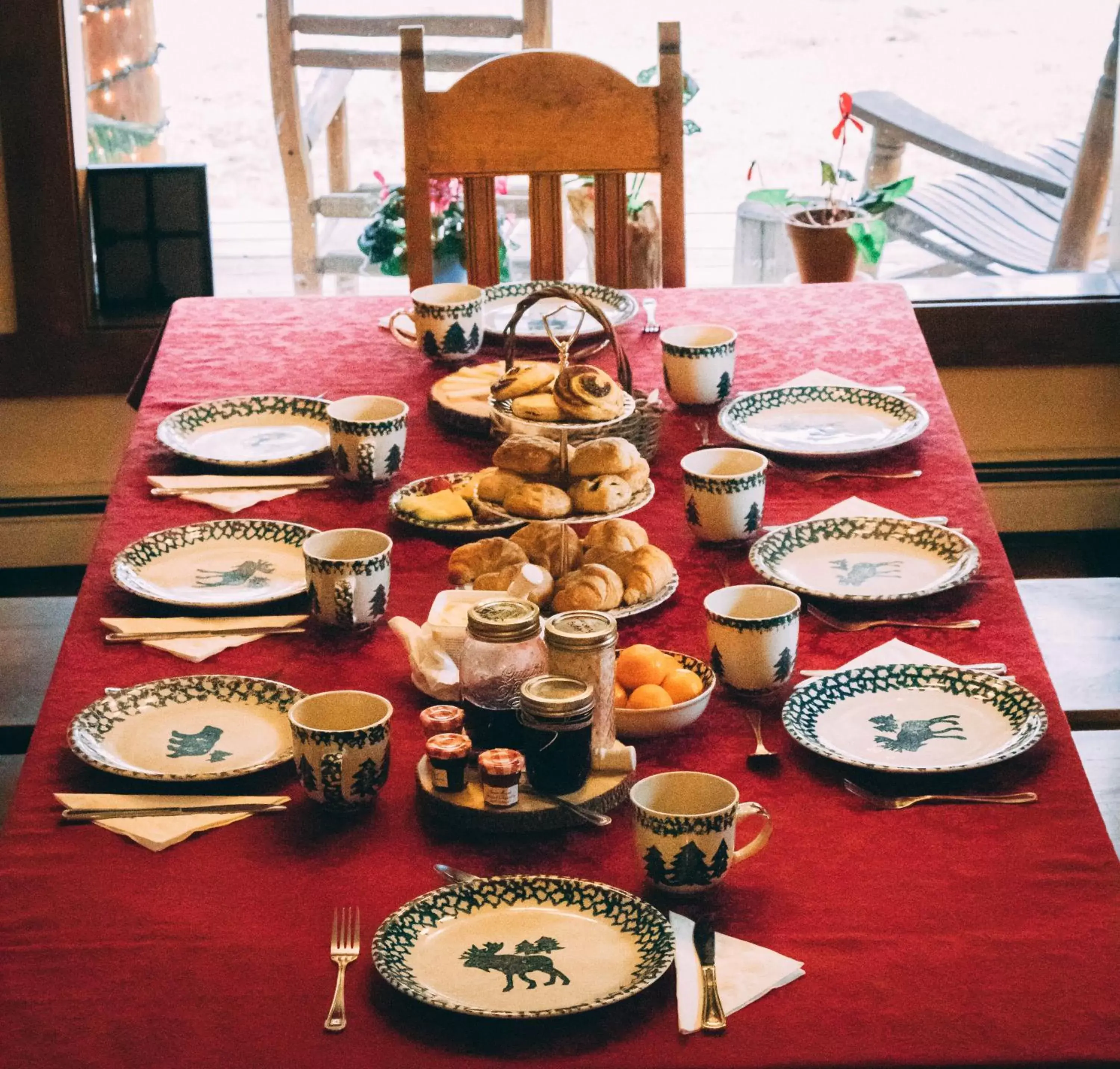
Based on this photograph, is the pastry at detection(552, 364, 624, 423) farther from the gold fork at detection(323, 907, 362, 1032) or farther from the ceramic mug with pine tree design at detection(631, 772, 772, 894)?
the gold fork at detection(323, 907, 362, 1032)

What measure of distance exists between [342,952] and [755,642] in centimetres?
45

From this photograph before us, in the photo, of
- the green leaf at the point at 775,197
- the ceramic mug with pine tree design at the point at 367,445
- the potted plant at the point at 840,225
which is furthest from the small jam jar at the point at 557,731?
the green leaf at the point at 775,197

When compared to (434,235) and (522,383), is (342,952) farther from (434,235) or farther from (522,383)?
(434,235)

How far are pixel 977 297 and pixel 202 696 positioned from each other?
2241 mm

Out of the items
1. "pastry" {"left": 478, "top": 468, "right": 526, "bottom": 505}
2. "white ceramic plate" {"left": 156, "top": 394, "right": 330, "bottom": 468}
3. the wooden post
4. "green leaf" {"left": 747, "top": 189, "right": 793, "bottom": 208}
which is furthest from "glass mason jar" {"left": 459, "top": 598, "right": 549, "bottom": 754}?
the wooden post

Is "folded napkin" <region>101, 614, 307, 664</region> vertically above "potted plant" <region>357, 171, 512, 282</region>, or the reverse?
"potted plant" <region>357, 171, 512, 282</region>

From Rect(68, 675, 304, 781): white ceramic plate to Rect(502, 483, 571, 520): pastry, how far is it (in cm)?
→ 25

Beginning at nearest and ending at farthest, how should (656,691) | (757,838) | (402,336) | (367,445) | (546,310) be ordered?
1. (757,838)
2. (656,691)
3. (367,445)
4. (402,336)
5. (546,310)

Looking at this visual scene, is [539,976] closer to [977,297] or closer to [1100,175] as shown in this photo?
[977,297]

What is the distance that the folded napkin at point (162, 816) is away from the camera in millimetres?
→ 1172

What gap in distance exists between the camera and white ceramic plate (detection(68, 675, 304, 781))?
1261 millimetres

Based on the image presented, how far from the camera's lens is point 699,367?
1999 millimetres

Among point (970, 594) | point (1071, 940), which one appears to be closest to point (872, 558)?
point (970, 594)

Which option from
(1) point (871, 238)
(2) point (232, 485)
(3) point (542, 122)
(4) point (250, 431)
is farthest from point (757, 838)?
(1) point (871, 238)
